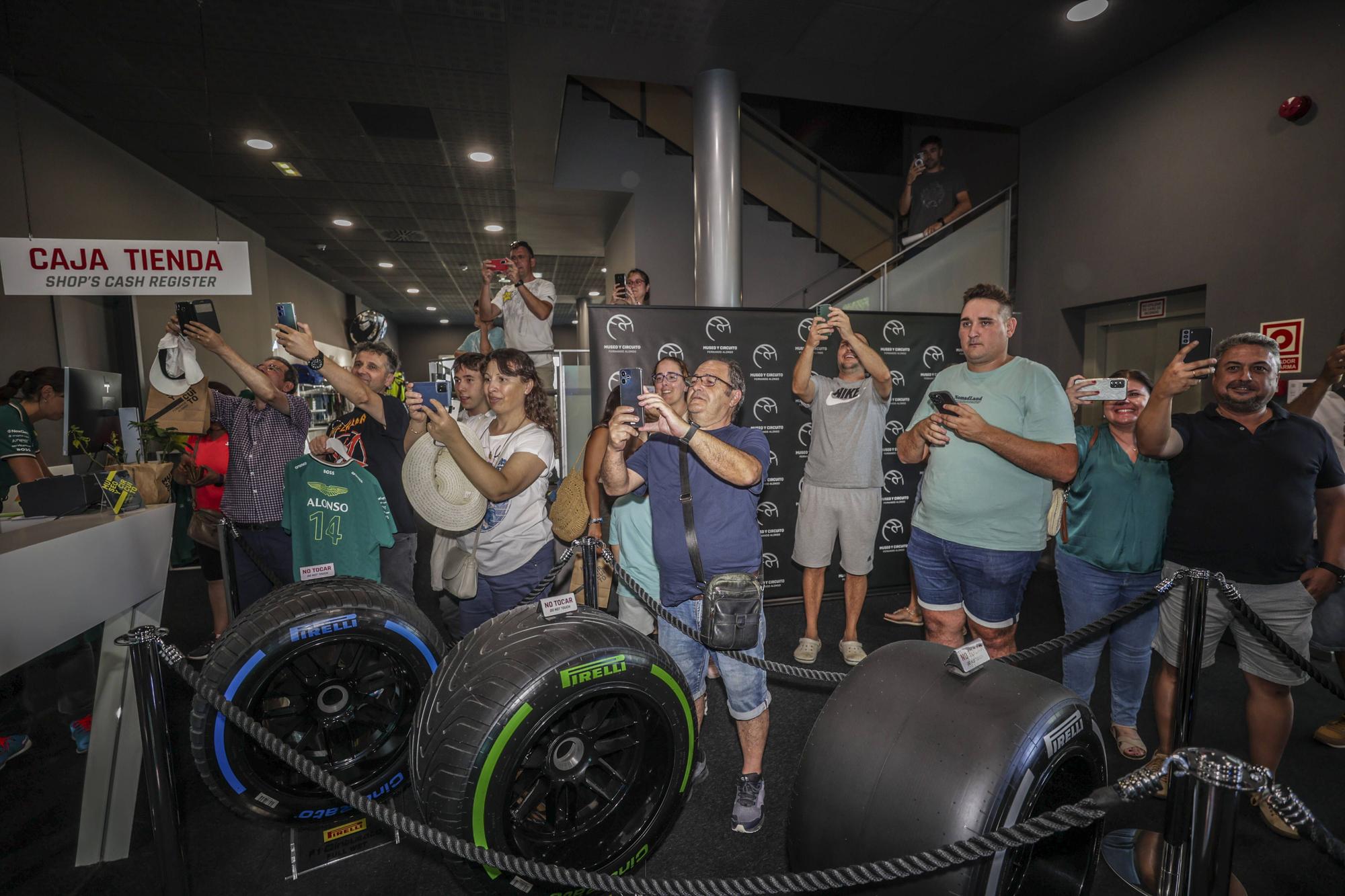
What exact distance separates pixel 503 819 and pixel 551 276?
1351 centimetres

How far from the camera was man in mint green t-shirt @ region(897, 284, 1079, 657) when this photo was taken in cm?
241

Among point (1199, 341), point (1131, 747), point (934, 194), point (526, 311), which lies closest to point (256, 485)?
point (526, 311)

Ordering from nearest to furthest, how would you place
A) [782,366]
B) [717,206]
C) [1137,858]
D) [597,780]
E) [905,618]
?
1. [597,780]
2. [1137,858]
3. [905,618]
4. [782,366]
5. [717,206]

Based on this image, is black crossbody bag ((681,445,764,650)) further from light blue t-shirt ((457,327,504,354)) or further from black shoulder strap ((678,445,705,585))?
light blue t-shirt ((457,327,504,354))

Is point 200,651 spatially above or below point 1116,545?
below

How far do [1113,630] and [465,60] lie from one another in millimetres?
5873

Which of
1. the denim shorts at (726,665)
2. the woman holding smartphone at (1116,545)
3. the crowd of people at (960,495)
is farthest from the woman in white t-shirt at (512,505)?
the woman holding smartphone at (1116,545)

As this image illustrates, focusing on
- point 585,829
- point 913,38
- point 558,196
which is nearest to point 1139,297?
point 913,38

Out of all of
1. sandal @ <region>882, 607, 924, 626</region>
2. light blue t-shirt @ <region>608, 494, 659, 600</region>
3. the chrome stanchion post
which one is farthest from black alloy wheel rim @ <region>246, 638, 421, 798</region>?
sandal @ <region>882, 607, 924, 626</region>

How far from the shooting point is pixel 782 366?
4.55 metres

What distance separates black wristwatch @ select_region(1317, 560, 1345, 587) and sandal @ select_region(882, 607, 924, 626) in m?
2.23

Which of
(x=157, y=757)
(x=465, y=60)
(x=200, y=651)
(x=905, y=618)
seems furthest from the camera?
(x=465, y=60)

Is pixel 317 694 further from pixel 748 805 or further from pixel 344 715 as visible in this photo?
pixel 748 805

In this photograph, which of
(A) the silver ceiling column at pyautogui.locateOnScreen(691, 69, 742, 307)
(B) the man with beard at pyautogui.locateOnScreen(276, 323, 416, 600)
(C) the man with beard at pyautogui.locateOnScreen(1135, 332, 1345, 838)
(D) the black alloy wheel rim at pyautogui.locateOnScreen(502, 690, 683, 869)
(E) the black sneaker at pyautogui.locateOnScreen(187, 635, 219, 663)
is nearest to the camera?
(D) the black alloy wheel rim at pyautogui.locateOnScreen(502, 690, 683, 869)
